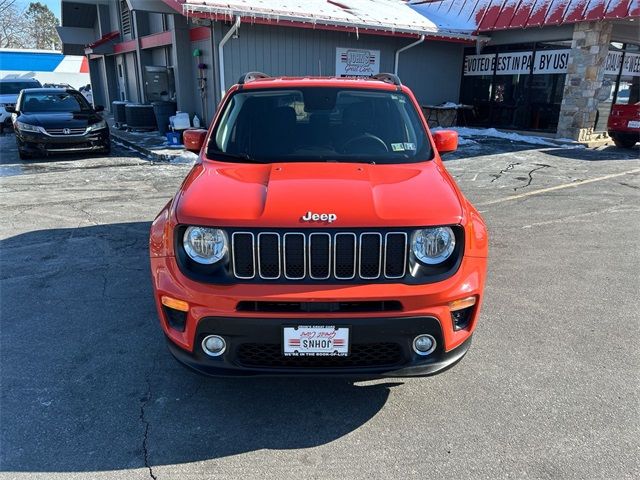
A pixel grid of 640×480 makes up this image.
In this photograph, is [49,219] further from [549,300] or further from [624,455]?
[624,455]

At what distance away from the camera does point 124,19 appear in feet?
65.3

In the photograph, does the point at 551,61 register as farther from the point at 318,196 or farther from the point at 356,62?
the point at 318,196

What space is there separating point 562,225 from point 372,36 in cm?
1133

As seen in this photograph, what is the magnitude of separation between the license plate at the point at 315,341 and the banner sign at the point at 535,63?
15864mm

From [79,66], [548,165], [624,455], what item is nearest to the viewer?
[624,455]

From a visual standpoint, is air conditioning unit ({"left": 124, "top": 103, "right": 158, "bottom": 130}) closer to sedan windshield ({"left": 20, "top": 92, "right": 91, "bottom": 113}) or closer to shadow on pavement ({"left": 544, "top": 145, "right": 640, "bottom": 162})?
sedan windshield ({"left": 20, "top": 92, "right": 91, "bottom": 113})

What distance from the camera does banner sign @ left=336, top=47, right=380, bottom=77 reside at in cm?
1546

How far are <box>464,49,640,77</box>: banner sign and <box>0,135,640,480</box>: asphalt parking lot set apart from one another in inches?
482

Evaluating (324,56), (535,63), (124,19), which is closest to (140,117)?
(324,56)

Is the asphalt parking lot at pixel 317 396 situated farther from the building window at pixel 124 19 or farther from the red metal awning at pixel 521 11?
the building window at pixel 124 19

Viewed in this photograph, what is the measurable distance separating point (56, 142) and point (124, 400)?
1030 cm

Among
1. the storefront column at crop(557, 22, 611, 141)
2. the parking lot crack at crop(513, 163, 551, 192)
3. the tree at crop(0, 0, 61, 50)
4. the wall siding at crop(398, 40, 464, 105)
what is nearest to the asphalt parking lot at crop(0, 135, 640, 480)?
the parking lot crack at crop(513, 163, 551, 192)

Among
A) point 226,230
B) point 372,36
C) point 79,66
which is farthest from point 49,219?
point 79,66

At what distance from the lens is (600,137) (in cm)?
1570
